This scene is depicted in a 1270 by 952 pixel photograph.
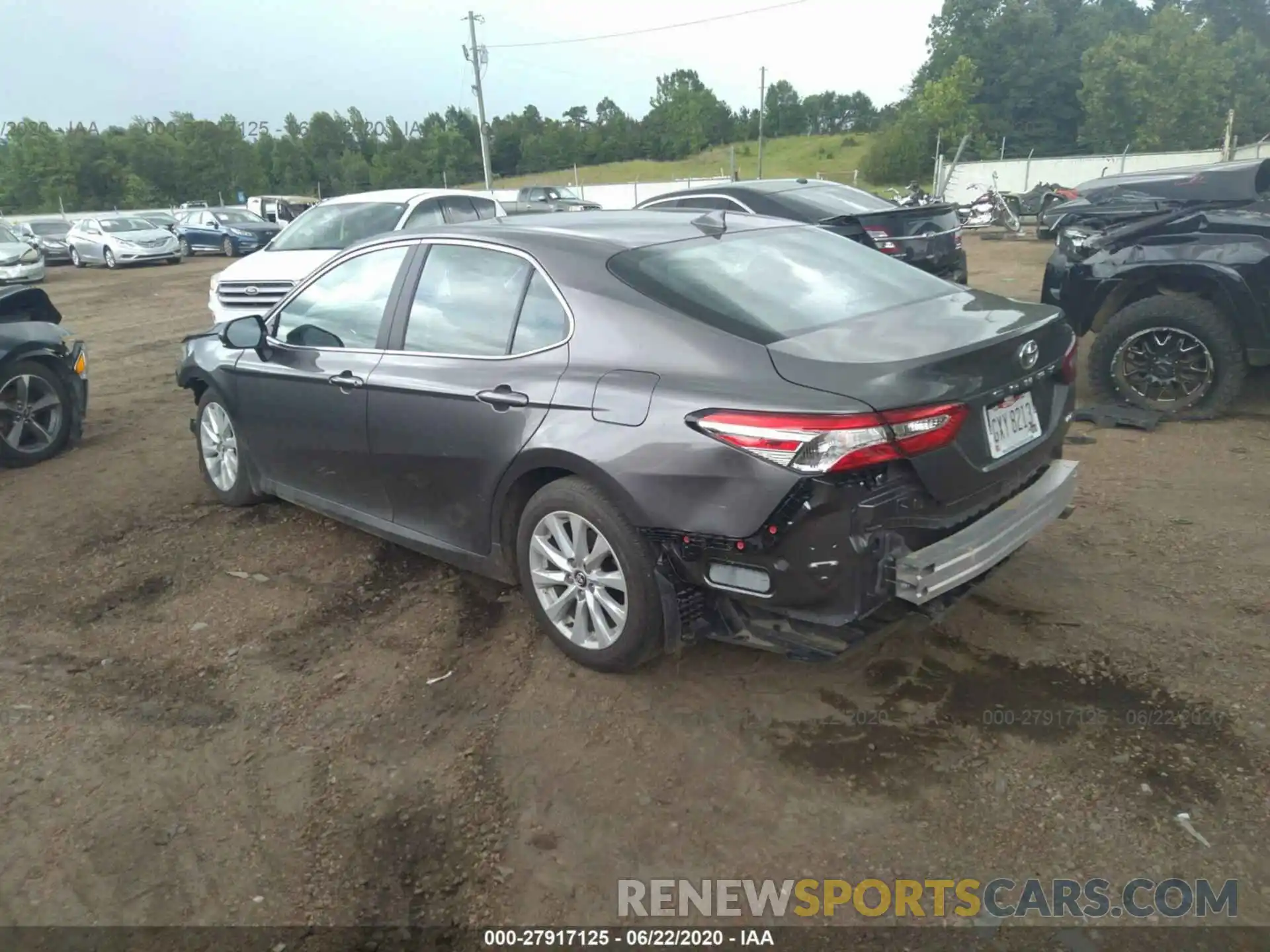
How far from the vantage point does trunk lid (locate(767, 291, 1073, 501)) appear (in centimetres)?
281

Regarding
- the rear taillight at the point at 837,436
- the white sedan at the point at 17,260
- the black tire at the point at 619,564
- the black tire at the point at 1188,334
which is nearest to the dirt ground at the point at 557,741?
the black tire at the point at 619,564

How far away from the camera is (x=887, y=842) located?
8.60 feet

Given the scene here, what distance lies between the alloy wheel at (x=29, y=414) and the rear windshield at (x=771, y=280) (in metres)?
5.15

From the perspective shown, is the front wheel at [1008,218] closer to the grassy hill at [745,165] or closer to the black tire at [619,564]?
the black tire at [619,564]

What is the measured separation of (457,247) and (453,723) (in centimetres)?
194

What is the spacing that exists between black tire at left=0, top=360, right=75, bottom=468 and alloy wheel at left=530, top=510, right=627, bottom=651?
4.87 m

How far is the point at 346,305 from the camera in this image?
4.42 meters

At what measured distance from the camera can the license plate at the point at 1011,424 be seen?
10.0ft

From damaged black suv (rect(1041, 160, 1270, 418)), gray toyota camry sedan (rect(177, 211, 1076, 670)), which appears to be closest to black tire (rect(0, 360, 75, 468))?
gray toyota camry sedan (rect(177, 211, 1076, 670))

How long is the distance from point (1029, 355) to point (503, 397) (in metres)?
1.87

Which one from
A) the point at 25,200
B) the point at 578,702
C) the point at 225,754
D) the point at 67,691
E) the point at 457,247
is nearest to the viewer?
the point at 225,754

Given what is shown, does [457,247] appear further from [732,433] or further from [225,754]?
[225,754]

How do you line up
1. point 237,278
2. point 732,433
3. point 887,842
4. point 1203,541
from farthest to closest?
1. point 237,278
2. point 1203,541
3. point 732,433
4. point 887,842

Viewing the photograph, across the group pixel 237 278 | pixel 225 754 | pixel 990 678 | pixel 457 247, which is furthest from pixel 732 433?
pixel 237 278
